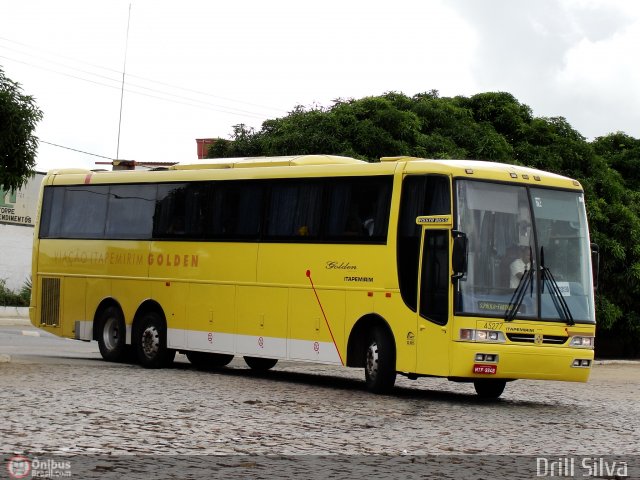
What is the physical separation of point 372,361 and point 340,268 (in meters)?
1.60

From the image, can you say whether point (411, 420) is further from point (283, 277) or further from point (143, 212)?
point (143, 212)

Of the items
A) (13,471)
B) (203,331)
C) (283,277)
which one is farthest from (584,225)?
(13,471)

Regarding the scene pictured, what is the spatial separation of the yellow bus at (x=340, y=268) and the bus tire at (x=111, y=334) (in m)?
0.04

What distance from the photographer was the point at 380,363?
18.7 metres

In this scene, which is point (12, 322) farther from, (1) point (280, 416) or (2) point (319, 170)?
(1) point (280, 416)

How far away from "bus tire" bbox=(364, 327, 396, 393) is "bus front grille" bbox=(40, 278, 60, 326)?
8.70 meters

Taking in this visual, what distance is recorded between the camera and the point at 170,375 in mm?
21203

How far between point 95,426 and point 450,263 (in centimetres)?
677

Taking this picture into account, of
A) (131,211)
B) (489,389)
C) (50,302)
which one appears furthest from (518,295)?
(50,302)

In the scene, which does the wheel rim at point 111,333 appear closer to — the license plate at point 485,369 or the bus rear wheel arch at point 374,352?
the bus rear wheel arch at point 374,352

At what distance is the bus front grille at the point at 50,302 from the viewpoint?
83.7 feet

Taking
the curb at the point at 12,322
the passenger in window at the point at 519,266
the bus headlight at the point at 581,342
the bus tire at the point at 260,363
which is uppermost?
the passenger in window at the point at 519,266

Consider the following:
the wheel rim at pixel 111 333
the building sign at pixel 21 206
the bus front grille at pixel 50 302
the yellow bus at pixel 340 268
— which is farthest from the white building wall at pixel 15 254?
the wheel rim at pixel 111 333

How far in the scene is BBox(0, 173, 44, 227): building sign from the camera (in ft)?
184
